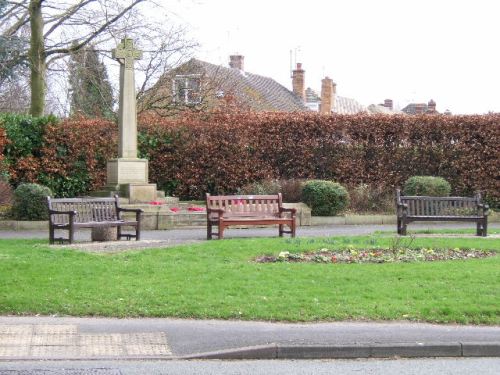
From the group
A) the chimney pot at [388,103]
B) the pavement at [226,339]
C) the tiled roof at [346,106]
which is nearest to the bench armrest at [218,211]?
the pavement at [226,339]

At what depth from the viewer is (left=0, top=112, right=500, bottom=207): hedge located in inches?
975

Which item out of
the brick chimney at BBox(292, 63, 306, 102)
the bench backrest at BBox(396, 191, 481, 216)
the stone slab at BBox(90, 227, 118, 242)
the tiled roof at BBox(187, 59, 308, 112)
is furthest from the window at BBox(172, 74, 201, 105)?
the stone slab at BBox(90, 227, 118, 242)

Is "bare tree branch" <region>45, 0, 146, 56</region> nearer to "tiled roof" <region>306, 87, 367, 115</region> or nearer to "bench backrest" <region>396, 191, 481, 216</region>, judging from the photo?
"bench backrest" <region>396, 191, 481, 216</region>

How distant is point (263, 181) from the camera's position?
80.0 ft

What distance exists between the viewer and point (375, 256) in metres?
13.0

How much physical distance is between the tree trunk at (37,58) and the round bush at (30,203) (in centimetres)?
900

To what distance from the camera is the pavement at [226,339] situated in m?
7.69

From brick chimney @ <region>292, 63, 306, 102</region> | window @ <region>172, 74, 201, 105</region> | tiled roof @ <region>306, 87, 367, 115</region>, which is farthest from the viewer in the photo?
tiled roof @ <region>306, 87, 367, 115</region>

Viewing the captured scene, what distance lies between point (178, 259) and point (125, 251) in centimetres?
133

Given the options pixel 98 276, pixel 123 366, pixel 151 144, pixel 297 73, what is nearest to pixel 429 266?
pixel 98 276

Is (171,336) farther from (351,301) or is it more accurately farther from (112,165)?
(112,165)

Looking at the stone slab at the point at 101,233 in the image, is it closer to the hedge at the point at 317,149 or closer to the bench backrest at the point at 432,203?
the bench backrest at the point at 432,203

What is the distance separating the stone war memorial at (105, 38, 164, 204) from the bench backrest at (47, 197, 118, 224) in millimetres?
4396

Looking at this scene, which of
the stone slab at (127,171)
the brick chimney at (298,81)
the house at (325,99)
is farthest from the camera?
the brick chimney at (298,81)
